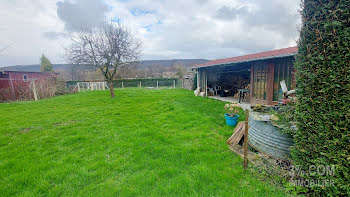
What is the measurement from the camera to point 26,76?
49.3 feet

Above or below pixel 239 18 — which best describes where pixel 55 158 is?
below

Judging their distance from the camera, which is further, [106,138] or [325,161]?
[106,138]

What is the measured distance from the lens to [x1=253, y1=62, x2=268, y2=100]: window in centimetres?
627

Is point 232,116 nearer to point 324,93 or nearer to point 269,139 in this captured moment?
point 269,139

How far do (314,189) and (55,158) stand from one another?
3814 mm

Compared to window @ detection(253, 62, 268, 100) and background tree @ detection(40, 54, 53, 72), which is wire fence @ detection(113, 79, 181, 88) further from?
window @ detection(253, 62, 268, 100)

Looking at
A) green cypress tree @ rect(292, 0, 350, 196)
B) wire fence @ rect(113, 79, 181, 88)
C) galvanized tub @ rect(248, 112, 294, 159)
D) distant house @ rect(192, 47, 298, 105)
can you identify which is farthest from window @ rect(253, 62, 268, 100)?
wire fence @ rect(113, 79, 181, 88)

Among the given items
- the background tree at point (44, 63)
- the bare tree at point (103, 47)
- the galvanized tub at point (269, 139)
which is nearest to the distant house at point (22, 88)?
Answer: the bare tree at point (103, 47)

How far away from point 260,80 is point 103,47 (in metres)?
10.2

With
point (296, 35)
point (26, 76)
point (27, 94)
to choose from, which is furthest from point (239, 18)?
point (26, 76)

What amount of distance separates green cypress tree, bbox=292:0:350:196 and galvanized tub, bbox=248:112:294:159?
16.1 inches

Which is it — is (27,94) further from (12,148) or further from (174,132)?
(174,132)

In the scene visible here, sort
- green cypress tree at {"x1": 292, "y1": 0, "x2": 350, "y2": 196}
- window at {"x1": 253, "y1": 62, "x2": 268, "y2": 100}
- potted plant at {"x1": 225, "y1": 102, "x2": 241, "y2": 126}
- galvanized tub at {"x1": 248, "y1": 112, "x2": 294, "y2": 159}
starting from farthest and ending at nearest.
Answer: window at {"x1": 253, "y1": 62, "x2": 268, "y2": 100} → potted plant at {"x1": 225, "y1": 102, "x2": 241, "y2": 126} → galvanized tub at {"x1": 248, "y1": 112, "x2": 294, "y2": 159} → green cypress tree at {"x1": 292, "y1": 0, "x2": 350, "y2": 196}

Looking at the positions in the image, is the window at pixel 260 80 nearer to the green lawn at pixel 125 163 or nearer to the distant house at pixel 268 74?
the distant house at pixel 268 74
